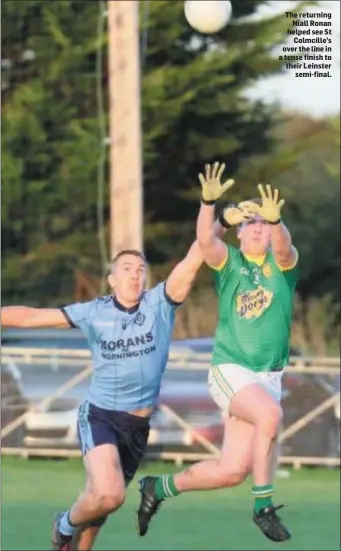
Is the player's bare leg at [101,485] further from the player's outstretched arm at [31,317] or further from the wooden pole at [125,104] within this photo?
the wooden pole at [125,104]

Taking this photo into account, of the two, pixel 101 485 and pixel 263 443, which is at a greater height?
pixel 263 443

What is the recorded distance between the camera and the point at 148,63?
2270 cm

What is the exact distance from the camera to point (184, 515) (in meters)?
13.8

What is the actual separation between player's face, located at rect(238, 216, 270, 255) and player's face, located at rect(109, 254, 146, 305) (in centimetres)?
47

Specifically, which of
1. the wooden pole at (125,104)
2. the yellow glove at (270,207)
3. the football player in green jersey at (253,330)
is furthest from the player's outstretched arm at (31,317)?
the wooden pole at (125,104)

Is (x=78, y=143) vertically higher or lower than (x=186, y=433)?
higher

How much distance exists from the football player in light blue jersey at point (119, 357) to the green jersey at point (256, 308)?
0.20 meters

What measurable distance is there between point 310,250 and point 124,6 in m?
12.3

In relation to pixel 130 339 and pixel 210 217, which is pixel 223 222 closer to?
pixel 210 217

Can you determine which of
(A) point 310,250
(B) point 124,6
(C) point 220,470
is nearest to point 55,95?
(A) point 310,250

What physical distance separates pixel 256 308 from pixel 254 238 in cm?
32

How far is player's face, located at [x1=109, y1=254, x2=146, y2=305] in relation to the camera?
7.04 meters

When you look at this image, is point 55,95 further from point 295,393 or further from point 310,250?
point 295,393

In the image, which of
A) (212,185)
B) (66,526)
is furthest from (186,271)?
(66,526)
